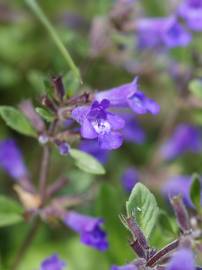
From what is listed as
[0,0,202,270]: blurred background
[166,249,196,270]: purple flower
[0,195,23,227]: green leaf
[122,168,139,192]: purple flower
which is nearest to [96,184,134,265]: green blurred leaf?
[0,0,202,270]: blurred background

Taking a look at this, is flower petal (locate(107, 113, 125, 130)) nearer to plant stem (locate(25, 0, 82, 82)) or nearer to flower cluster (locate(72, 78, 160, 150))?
flower cluster (locate(72, 78, 160, 150))

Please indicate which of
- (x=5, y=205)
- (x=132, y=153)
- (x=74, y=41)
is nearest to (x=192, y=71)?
(x=74, y=41)

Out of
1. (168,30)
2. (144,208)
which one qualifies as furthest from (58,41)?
(168,30)

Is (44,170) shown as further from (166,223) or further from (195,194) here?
(195,194)

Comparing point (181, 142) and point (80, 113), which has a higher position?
point (181, 142)

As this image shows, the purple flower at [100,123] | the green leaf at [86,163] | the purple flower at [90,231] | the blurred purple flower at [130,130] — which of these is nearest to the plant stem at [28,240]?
the purple flower at [90,231]

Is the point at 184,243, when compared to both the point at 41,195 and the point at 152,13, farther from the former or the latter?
the point at 152,13

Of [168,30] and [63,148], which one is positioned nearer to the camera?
[63,148]

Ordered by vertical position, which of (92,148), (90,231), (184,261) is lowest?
(184,261)
